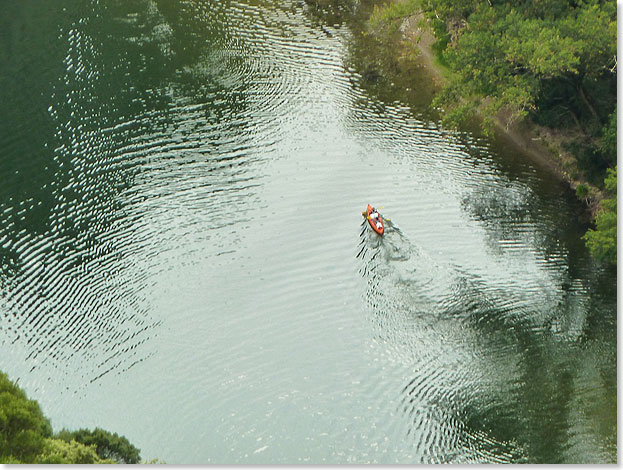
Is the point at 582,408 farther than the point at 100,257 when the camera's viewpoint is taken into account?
No

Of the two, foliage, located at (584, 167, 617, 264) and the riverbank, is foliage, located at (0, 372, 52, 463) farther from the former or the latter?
the riverbank

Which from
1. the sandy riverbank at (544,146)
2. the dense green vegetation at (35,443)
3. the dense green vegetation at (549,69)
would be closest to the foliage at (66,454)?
the dense green vegetation at (35,443)

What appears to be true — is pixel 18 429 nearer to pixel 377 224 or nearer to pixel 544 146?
pixel 377 224

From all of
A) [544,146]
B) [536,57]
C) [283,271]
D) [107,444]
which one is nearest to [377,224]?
[283,271]

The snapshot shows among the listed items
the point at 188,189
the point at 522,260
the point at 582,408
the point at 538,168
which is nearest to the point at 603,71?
the point at 538,168

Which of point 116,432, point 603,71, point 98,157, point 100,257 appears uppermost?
point 603,71

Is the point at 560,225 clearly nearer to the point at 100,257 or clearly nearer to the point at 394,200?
the point at 394,200

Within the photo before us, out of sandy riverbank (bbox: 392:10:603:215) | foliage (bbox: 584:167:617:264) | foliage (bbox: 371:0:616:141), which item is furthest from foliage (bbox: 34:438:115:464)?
sandy riverbank (bbox: 392:10:603:215)
